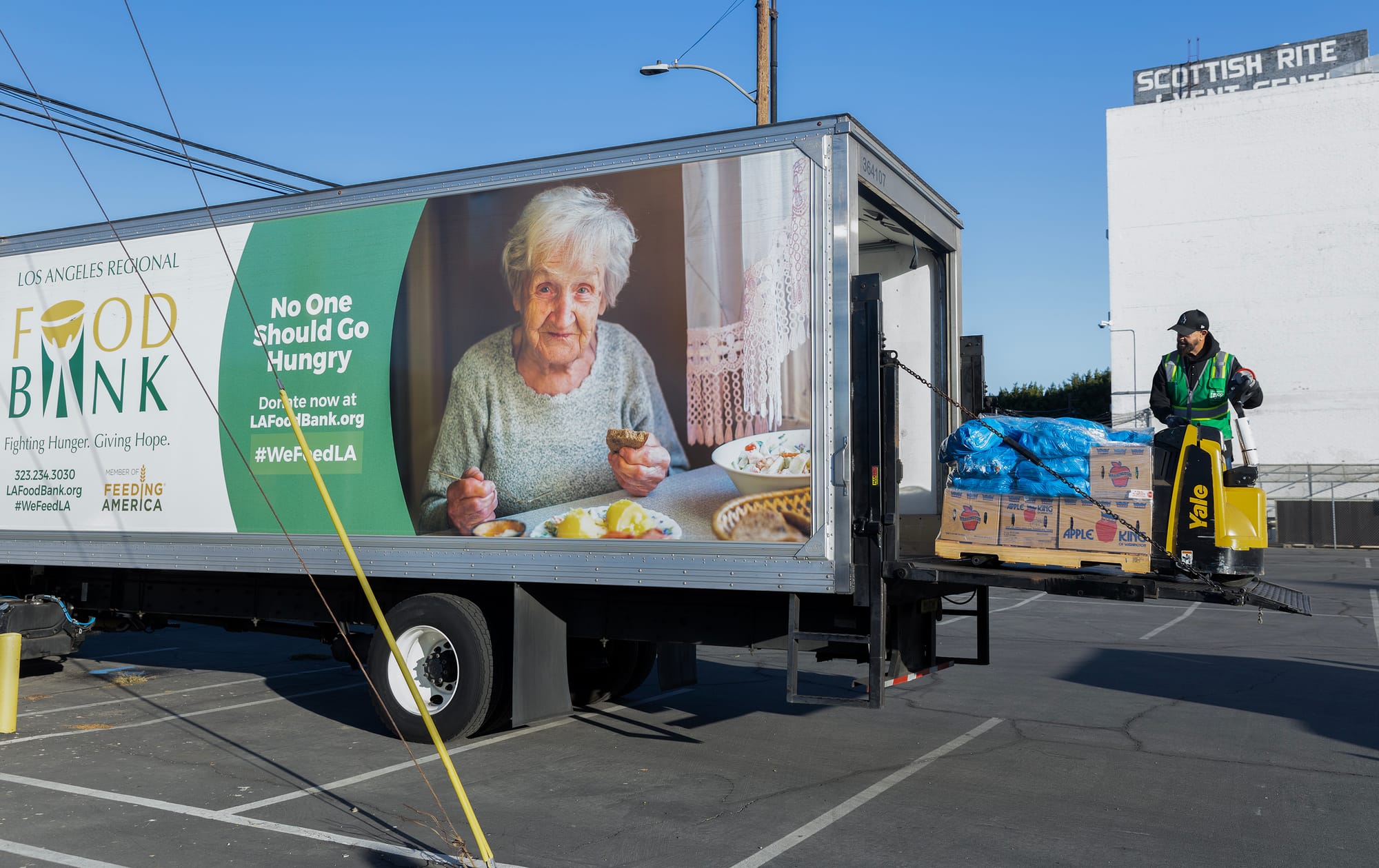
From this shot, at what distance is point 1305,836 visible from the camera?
5.75 metres

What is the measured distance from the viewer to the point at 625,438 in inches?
270

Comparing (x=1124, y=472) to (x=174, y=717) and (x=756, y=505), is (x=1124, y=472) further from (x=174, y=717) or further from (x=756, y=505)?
(x=174, y=717)

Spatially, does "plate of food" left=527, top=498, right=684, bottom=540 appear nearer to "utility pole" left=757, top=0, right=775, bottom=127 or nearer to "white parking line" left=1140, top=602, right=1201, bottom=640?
"white parking line" left=1140, top=602, right=1201, bottom=640

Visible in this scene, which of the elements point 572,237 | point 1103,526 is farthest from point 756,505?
point 572,237

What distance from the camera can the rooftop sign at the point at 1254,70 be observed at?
45156mm

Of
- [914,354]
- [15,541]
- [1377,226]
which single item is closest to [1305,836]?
[914,354]

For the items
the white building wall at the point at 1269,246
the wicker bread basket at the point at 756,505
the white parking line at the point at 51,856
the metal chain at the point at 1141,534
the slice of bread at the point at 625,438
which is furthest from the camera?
the white building wall at the point at 1269,246

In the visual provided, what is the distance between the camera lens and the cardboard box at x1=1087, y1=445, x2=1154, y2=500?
19.3 ft

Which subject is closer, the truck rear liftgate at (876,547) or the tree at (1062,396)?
the truck rear liftgate at (876,547)

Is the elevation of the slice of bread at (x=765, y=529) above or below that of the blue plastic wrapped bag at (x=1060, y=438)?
below

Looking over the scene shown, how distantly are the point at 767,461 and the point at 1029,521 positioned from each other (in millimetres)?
1460

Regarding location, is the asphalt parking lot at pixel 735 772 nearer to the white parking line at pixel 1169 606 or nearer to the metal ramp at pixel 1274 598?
the metal ramp at pixel 1274 598

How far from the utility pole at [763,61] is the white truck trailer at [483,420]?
8.38 metres

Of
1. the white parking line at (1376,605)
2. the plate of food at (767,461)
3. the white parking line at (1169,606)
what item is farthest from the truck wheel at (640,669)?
the white parking line at (1376,605)
